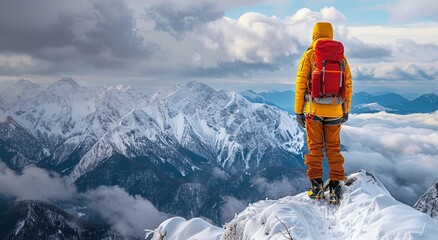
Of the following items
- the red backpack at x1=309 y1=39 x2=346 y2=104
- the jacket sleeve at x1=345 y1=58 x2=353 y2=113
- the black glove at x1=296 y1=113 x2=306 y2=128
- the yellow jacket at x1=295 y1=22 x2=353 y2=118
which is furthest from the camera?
the black glove at x1=296 y1=113 x2=306 y2=128

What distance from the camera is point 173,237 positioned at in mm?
25391

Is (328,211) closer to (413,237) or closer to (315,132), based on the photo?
(315,132)

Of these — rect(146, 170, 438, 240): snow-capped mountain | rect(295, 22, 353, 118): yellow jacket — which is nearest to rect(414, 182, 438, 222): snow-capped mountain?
rect(146, 170, 438, 240): snow-capped mountain

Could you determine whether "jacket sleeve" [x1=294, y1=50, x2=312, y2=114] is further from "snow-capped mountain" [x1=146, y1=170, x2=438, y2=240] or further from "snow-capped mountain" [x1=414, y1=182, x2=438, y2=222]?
"snow-capped mountain" [x1=414, y1=182, x2=438, y2=222]

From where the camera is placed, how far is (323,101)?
12.1m

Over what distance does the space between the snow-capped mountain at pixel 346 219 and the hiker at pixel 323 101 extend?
0.67 m

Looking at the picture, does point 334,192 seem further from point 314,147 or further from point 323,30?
point 323,30

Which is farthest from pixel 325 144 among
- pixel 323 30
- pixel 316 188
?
pixel 323 30

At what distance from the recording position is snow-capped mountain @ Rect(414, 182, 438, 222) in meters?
19.1

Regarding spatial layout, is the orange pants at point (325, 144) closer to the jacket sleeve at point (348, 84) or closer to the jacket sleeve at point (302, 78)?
the jacket sleeve at point (302, 78)

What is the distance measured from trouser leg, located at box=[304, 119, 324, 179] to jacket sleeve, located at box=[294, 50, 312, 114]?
70 cm

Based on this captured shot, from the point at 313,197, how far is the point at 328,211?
1211 mm

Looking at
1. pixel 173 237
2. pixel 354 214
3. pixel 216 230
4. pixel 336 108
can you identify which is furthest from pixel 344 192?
pixel 173 237

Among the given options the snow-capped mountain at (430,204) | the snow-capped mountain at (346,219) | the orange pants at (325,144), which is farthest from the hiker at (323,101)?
the snow-capped mountain at (430,204)
